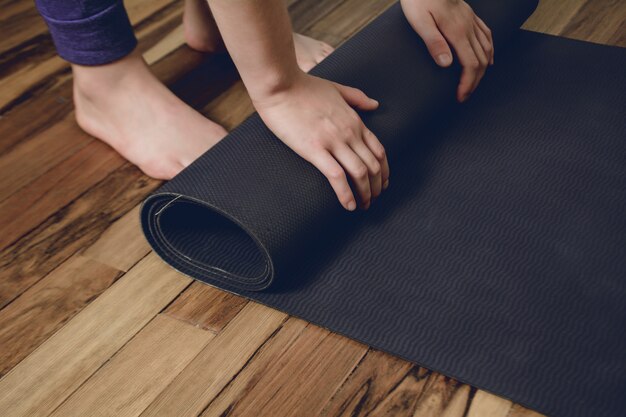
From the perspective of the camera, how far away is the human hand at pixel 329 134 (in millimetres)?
988

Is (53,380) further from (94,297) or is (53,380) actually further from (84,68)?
(84,68)

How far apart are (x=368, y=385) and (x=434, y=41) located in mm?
690

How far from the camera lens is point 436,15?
122 centimetres

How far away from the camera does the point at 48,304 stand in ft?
3.32

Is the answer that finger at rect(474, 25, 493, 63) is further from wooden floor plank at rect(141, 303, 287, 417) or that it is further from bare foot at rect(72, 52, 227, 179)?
wooden floor plank at rect(141, 303, 287, 417)

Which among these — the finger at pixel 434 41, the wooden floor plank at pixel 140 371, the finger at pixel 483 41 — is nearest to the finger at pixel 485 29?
the finger at pixel 483 41

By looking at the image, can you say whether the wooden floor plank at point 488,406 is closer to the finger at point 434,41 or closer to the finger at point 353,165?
the finger at point 353,165

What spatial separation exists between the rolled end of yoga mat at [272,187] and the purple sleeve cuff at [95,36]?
39 centimetres

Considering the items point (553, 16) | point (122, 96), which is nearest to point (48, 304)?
point (122, 96)

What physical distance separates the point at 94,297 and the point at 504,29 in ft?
3.28

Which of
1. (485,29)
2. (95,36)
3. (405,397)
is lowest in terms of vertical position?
(405,397)

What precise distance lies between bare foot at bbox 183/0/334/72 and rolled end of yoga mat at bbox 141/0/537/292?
0.27m

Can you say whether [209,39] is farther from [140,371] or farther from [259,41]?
[140,371]

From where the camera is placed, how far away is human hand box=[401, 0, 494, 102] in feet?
3.97
